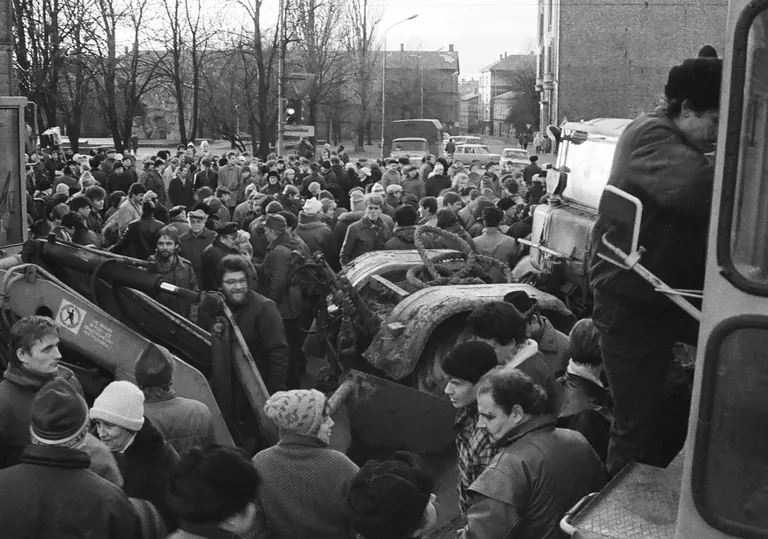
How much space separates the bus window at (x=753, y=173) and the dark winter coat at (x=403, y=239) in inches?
306

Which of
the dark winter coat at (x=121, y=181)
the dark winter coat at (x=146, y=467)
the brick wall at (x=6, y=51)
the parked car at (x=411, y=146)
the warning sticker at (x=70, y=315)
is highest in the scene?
the brick wall at (x=6, y=51)

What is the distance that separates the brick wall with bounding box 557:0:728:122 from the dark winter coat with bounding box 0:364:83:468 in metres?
44.7

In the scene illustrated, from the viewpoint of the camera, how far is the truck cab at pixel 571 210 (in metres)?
9.18

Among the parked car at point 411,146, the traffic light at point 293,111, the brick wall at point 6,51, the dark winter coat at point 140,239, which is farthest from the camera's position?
the parked car at point 411,146

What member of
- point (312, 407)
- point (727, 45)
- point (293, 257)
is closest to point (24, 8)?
point (293, 257)

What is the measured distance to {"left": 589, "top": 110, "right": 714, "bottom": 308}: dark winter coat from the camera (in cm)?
341

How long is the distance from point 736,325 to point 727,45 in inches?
28.9

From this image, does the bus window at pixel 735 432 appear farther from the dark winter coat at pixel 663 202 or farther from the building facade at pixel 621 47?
the building facade at pixel 621 47

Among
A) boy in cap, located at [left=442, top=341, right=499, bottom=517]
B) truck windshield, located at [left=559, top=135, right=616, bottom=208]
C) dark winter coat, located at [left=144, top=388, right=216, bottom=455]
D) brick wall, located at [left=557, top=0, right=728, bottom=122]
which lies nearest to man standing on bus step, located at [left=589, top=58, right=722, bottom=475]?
boy in cap, located at [left=442, top=341, right=499, bottom=517]

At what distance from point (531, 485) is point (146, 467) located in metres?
1.83

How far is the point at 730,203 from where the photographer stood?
9.24 ft

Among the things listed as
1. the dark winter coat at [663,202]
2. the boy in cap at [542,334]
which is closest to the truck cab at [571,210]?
the boy in cap at [542,334]

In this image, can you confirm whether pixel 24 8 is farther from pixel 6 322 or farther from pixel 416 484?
pixel 416 484

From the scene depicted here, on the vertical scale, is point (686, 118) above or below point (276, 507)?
above
